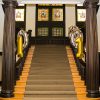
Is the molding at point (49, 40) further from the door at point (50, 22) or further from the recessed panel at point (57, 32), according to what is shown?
the recessed panel at point (57, 32)

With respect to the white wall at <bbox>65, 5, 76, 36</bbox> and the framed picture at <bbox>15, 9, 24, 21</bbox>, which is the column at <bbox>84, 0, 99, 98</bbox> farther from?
the framed picture at <bbox>15, 9, 24, 21</bbox>

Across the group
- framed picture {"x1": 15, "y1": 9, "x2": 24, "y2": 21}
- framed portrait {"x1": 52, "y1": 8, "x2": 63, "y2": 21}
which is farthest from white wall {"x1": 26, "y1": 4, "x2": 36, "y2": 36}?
framed portrait {"x1": 52, "y1": 8, "x2": 63, "y2": 21}

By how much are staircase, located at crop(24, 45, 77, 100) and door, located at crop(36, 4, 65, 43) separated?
5106 mm

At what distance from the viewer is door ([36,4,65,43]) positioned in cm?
1958

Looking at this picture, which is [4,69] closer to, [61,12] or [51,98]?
[51,98]

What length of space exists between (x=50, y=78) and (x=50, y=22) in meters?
9.37

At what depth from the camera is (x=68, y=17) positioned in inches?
771

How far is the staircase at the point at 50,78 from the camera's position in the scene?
959 centimetres

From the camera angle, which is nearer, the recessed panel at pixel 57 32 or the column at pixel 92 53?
the column at pixel 92 53

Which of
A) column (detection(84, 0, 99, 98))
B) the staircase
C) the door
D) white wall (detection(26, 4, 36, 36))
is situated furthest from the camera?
the door

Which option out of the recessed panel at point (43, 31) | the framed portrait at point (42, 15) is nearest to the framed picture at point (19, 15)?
the framed portrait at point (42, 15)

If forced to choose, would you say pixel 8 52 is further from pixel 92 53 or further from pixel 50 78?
pixel 92 53

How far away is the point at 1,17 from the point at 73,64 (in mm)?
4104

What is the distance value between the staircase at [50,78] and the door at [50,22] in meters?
5.11
